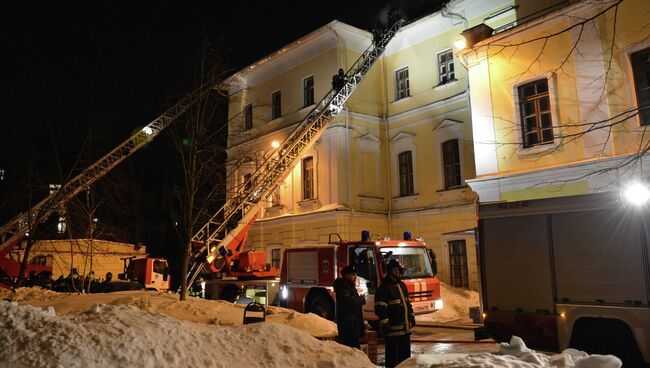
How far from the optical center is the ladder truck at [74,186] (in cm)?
1560

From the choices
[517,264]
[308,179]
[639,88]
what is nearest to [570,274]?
[517,264]

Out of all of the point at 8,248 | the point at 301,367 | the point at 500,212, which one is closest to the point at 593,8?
the point at 500,212

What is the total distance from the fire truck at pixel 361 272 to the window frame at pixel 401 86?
1227 centimetres

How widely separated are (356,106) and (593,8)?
11.5 meters

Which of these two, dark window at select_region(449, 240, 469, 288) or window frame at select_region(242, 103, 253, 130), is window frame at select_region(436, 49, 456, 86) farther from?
window frame at select_region(242, 103, 253, 130)

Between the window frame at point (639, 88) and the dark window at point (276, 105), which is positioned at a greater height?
the dark window at point (276, 105)

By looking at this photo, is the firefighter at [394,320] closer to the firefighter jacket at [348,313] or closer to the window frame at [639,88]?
the firefighter jacket at [348,313]

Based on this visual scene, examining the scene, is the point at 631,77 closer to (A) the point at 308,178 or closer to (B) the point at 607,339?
(B) the point at 607,339

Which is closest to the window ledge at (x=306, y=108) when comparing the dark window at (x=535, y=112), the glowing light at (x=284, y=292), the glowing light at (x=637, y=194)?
the dark window at (x=535, y=112)

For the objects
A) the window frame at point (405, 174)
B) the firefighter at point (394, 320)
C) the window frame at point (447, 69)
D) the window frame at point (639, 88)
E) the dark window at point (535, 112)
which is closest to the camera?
the firefighter at point (394, 320)

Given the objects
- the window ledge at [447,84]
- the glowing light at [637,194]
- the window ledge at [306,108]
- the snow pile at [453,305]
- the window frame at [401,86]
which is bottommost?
the snow pile at [453,305]

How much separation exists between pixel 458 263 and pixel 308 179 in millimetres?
8433

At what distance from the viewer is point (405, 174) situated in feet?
76.3

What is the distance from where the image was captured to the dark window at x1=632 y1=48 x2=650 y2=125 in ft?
41.8
